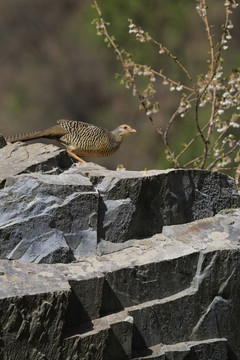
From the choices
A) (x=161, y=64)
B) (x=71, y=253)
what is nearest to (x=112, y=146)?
(x=71, y=253)

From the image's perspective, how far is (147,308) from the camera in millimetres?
4238

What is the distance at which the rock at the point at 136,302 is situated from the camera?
3762 mm

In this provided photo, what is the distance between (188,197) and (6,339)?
1.71m

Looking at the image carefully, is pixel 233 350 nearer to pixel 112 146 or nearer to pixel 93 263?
pixel 93 263

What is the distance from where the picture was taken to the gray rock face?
385 cm

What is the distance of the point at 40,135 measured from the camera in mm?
5426

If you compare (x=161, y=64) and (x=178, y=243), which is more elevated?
(x=161, y=64)

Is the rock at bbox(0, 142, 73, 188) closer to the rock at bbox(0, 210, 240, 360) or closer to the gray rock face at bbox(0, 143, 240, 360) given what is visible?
the gray rock face at bbox(0, 143, 240, 360)

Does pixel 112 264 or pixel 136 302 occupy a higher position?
pixel 112 264

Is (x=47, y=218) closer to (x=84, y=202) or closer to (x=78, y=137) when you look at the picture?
(x=84, y=202)

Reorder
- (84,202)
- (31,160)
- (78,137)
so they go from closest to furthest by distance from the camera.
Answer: (84,202) → (31,160) → (78,137)

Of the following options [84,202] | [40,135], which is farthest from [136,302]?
[40,135]

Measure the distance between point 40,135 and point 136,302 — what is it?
→ 5.66 ft

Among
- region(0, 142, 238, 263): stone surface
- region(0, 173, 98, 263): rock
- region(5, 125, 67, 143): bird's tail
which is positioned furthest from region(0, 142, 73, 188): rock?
region(5, 125, 67, 143): bird's tail
